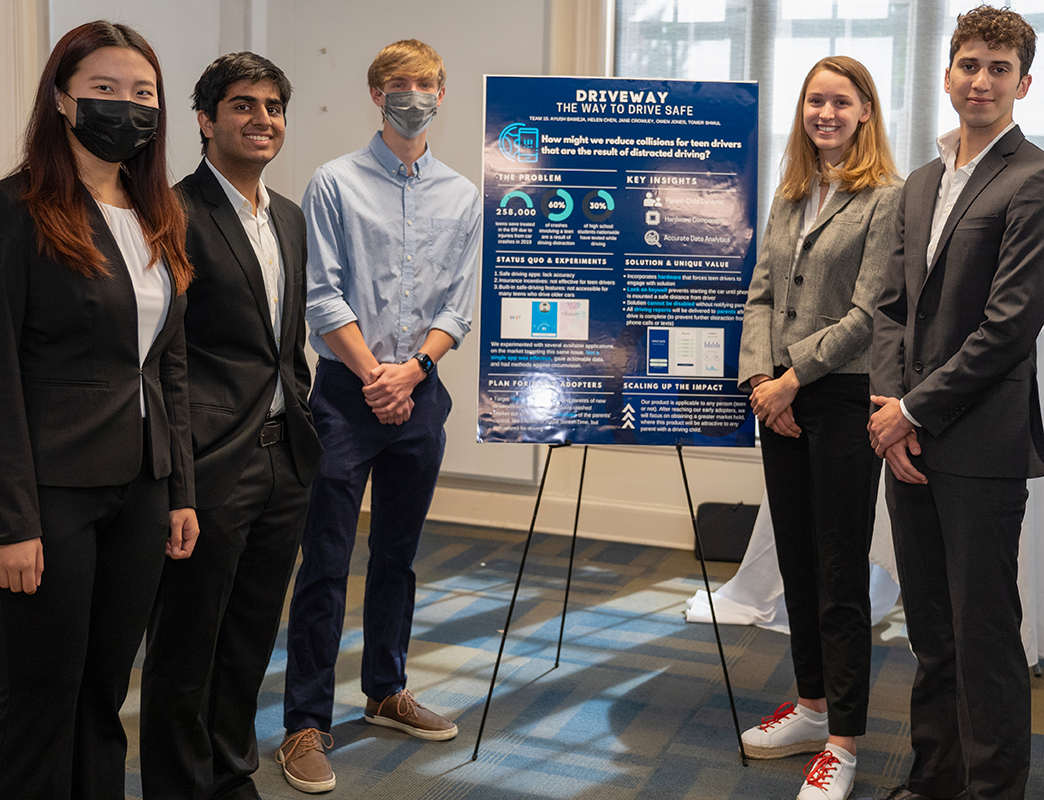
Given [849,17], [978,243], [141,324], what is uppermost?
[849,17]

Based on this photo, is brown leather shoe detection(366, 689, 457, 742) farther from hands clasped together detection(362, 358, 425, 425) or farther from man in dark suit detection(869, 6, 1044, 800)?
man in dark suit detection(869, 6, 1044, 800)

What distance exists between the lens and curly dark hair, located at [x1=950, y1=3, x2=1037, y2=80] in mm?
2057

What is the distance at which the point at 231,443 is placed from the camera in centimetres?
197

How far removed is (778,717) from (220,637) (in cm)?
158

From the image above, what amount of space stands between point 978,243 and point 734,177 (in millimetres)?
883

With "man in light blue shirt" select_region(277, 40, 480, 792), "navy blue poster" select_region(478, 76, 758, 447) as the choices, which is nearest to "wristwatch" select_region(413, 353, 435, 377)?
"man in light blue shirt" select_region(277, 40, 480, 792)

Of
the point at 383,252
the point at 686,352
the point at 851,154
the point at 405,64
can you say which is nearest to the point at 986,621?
the point at 686,352

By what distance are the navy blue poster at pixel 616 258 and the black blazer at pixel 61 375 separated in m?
1.29

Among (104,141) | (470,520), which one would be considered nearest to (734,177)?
(104,141)

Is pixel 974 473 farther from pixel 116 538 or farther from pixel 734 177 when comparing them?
pixel 116 538

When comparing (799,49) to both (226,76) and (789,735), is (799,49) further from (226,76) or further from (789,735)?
(226,76)

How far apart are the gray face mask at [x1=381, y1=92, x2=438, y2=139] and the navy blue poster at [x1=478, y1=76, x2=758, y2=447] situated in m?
0.24

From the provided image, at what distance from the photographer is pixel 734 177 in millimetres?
2811

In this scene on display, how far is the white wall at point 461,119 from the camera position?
4984 mm
